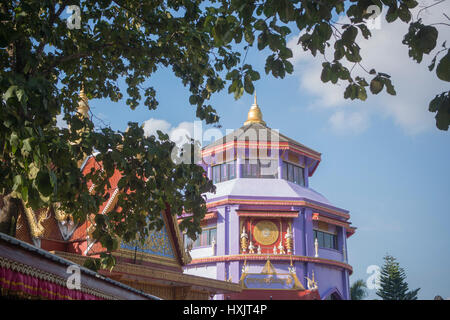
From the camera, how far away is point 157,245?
38.4 ft

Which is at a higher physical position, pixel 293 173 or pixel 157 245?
pixel 293 173

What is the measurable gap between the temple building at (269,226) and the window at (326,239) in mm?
56

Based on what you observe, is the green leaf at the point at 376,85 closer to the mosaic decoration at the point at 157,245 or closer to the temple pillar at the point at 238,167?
the mosaic decoration at the point at 157,245

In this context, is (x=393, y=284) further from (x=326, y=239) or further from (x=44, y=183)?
(x=44, y=183)

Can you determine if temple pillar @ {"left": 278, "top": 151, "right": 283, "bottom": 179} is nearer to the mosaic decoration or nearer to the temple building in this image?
the temple building

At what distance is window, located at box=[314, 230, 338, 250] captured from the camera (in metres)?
26.9

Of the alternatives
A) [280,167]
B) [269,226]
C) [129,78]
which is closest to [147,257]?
[129,78]

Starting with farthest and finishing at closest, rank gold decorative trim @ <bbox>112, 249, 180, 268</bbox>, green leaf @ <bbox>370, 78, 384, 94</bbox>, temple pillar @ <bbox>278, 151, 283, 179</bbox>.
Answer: temple pillar @ <bbox>278, 151, 283, 179</bbox> → gold decorative trim @ <bbox>112, 249, 180, 268</bbox> → green leaf @ <bbox>370, 78, 384, 94</bbox>

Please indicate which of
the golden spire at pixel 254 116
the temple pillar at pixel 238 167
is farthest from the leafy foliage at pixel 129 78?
the golden spire at pixel 254 116

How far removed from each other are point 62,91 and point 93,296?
4797mm

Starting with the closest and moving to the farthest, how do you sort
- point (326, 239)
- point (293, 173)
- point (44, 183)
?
point (44, 183) → point (326, 239) → point (293, 173)

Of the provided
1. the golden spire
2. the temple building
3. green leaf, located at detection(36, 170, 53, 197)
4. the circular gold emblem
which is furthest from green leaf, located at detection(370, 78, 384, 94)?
the golden spire

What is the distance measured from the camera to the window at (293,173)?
28680 mm

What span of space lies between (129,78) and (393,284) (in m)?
33.2
